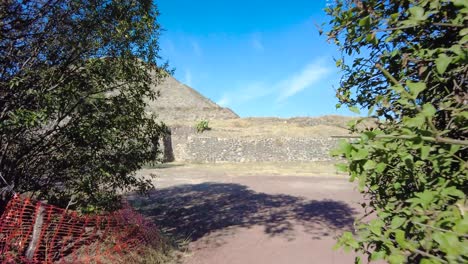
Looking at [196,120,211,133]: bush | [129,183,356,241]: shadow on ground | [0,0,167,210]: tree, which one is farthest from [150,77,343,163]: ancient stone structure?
[0,0,167,210]: tree

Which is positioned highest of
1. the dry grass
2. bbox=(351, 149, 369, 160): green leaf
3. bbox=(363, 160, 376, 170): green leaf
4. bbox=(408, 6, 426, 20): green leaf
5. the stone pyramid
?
the stone pyramid

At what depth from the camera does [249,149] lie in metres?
21.3

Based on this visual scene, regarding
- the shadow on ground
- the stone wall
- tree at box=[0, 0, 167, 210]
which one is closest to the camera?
tree at box=[0, 0, 167, 210]

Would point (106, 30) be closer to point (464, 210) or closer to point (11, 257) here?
point (11, 257)

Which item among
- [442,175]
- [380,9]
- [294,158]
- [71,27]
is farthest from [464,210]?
[294,158]

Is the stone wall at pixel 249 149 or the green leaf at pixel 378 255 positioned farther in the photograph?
the stone wall at pixel 249 149

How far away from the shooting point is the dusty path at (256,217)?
16.8ft

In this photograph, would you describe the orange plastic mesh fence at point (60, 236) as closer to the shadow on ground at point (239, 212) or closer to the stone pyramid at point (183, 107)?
the shadow on ground at point (239, 212)

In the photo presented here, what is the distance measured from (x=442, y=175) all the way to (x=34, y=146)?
4438 millimetres

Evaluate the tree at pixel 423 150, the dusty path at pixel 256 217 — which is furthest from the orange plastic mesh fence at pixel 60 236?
the tree at pixel 423 150

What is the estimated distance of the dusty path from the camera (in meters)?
5.11

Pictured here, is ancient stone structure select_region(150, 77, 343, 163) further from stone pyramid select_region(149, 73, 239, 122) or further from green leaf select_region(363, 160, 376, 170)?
green leaf select_region(363, 160, 376, 170)

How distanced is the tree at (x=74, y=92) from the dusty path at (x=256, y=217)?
2.00 metres

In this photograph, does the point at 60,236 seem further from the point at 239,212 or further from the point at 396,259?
the point at 396,259
